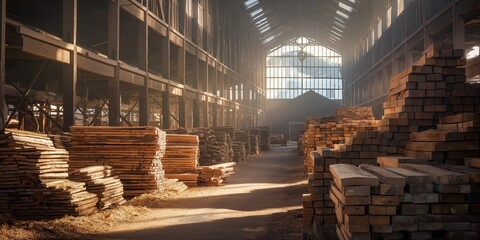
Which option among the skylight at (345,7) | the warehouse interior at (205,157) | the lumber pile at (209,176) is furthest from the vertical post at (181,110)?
the skylight at (345,7)

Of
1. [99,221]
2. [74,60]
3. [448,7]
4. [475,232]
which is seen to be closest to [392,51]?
[448,7]

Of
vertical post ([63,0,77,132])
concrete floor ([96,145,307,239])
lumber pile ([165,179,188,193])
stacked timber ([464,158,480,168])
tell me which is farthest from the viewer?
lumber pile ([165,179,188,193])

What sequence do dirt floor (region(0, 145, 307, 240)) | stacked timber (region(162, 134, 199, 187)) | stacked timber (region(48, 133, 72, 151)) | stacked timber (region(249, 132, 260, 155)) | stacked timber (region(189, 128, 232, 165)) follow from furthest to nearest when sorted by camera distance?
stacked timber (region(249, 132, 260, 155)) → stacked timber (region(189, 128, 232, 165)) → stacked timber (region(162, 134, 199, 187)) → stacked timber (region(48, 133, 72, 151)) → dirt floor (region(0, 145, 307, 240))

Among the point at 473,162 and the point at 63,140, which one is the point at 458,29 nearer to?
the point at 473,162

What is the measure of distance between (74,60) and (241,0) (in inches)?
1186

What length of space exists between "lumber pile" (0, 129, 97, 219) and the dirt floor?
469 millimetres

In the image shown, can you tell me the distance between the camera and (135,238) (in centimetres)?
878

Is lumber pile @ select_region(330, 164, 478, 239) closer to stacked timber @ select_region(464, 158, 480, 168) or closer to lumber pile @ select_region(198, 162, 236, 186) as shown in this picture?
stacked timber @ select_region(464, 158, 480, 168)

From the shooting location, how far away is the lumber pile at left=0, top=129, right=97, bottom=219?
9.38 meters

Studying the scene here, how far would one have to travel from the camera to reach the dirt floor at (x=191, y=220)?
8758 millimetres

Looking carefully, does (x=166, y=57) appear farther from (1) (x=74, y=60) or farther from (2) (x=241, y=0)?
(2) (x=241, y=0)

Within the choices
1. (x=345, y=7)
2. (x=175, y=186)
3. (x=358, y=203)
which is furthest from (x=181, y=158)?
(x=345, y=7)

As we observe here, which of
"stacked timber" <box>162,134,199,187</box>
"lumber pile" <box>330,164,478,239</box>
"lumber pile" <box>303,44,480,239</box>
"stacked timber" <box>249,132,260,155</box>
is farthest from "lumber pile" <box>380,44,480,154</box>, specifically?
"stacked timber" <box>249,132,260,155</box>

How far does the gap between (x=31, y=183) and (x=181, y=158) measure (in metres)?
7.13
